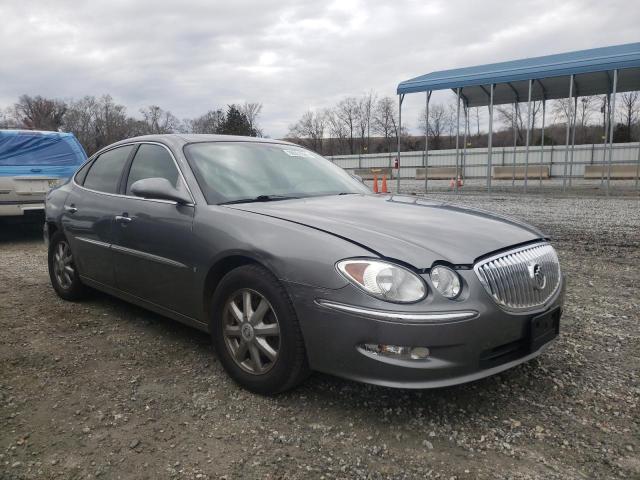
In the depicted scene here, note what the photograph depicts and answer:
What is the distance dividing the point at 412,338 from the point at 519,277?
0.73 m

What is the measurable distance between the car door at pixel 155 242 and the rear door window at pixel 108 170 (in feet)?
0.55

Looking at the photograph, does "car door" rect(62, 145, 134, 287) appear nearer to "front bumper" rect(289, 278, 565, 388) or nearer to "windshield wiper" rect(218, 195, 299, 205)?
"windshield wiper" rect(218, 195, 299, 205)

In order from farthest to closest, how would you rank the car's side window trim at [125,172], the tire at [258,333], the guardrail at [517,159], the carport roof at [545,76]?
the guardrail at [517,159] < the carport roof at [545,76] < the car's side window trim at [125,172] < the tire at [258,333]

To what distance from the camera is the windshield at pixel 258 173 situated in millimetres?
3332

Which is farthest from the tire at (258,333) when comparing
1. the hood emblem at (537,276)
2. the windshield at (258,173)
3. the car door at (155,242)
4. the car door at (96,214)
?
the car door at (96,214)

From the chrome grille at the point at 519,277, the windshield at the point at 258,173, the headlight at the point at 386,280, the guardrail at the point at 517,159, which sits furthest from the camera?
the guardrail at the point at 517,159

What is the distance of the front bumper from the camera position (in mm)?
2275

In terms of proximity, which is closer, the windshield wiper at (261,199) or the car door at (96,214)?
the windshield wiper at (261,199)

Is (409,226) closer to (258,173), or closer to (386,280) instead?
(386,280)

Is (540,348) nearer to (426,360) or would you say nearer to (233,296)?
(426,360)

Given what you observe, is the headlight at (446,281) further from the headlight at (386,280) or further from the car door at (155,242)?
the car door at (155,242)

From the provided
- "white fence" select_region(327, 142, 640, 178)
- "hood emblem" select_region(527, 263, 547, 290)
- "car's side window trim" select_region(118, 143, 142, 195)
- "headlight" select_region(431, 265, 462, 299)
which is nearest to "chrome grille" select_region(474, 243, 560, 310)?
"hood emblem" select_region(527, 263, 547, 290)

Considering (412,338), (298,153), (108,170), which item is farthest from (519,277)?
(108,170)

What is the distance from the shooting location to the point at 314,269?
247 centimetres
